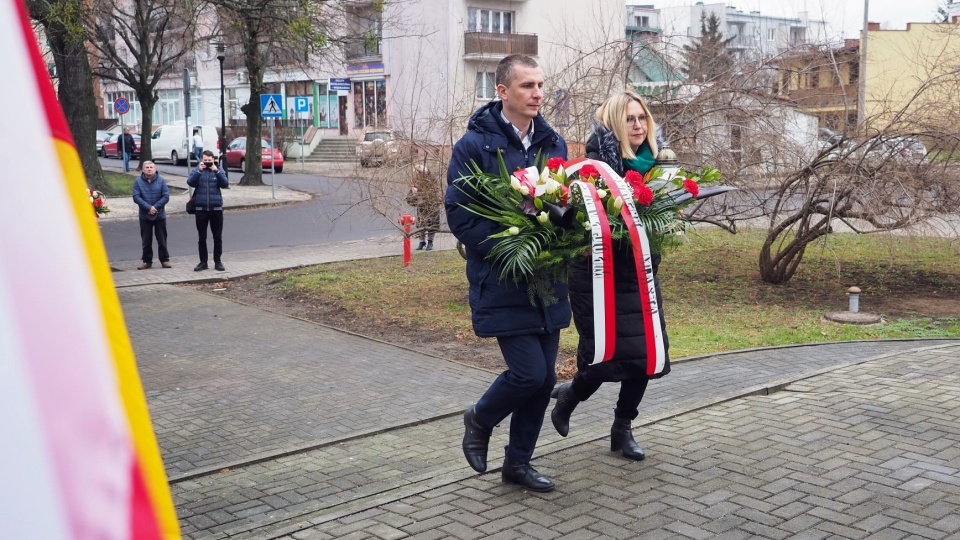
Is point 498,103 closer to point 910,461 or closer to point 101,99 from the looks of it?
point 910,461

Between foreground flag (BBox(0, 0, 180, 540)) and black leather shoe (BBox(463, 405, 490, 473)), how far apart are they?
13.0 ft

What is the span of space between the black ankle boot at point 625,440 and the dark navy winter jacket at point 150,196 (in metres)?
12.1

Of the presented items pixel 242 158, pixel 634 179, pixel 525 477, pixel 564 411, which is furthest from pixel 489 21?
pixel 525 477

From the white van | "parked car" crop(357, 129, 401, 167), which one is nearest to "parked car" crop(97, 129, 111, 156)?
the white van

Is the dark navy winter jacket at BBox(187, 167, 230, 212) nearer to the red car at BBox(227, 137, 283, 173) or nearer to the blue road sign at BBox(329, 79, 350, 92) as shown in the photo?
the blue road sign at BBox(329, 79, 350, 92)

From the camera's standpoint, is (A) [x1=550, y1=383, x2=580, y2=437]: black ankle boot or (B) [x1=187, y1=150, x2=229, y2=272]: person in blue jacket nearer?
(A) [x1=550, y1=383, x2=580, y2=437]: black ankle boot

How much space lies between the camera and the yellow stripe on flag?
4.55ft

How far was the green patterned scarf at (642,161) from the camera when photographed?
5617 mm

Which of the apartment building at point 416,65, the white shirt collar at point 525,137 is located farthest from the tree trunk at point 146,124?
the white shirt collar at point 525,137

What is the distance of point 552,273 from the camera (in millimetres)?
5078

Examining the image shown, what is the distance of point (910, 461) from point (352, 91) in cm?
5608

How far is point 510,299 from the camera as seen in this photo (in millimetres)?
5012

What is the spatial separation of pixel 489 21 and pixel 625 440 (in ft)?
172

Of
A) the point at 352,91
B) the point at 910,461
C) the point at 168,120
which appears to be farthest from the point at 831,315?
the point at 168,120
